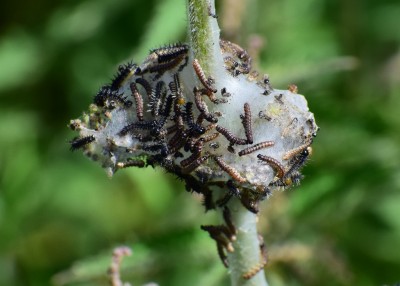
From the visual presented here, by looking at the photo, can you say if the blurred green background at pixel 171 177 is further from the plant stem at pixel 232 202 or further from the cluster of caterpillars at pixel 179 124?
the cluster of caterpillars at pixel 179 124

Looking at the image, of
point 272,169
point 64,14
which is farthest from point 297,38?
point 272,169

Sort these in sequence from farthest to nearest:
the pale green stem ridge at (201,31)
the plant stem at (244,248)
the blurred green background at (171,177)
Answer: the blurred green background at (171,177), the plant stem at (244,248), the pale green stem ridge at (201,31)

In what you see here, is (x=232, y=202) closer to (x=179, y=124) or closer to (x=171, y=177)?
(x=179, y=124)

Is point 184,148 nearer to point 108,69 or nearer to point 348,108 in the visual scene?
point 348,108

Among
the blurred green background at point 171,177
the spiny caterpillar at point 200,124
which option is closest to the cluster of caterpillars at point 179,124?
the spiny caterpillar at point 200,124

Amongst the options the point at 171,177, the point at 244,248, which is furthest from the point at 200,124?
the point at 171,177
